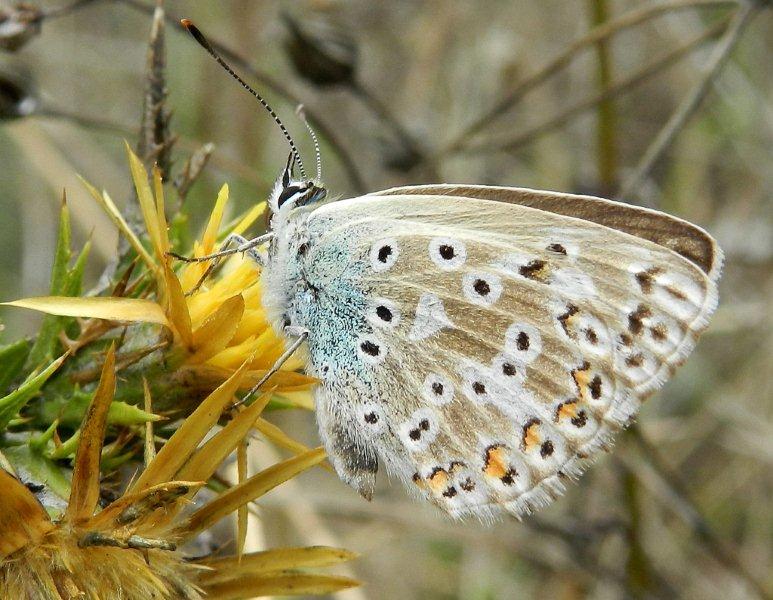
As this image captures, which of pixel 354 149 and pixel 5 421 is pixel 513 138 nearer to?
pixel 354 149

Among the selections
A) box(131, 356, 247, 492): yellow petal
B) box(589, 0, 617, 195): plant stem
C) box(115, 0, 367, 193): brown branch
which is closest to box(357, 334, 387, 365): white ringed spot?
box(131, 356, 247, 492): yellow petal

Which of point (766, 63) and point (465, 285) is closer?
point (465, 285)

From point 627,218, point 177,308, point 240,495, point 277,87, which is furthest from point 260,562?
point 277,87

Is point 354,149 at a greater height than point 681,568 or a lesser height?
greater

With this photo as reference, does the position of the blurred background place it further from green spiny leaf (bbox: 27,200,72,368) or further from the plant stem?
green spiny leaf (bbox: 27,200,72,368)

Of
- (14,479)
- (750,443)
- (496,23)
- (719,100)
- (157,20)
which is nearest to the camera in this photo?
(14,479)

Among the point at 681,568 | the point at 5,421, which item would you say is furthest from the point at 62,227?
the point at 681,568
